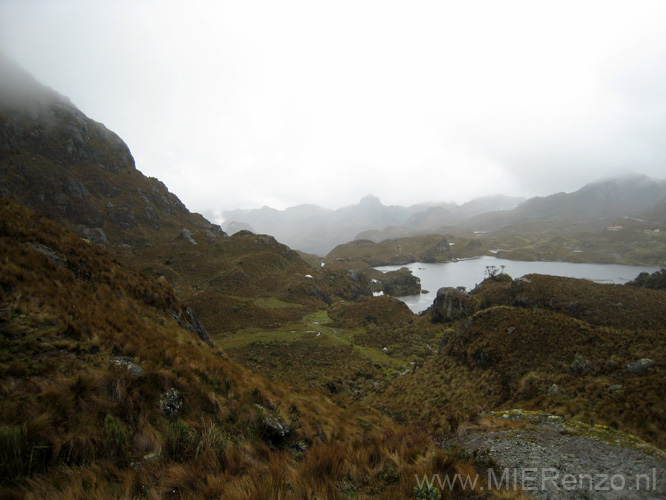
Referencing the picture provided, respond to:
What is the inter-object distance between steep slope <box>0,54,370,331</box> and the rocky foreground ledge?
41830 mm

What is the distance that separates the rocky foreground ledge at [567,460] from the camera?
172 inches

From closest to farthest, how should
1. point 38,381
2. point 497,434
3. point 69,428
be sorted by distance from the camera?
point 69,428
point 38,381
point 497,434

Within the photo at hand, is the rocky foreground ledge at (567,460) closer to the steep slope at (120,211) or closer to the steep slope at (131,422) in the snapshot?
the steep slope at (131,422)

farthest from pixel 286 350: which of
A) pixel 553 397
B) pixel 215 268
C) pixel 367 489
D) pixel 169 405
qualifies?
pixel 215 268

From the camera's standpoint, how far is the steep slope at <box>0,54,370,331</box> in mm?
67562

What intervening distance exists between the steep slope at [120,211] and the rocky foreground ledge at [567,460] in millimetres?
41830

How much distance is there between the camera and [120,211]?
87.0 m

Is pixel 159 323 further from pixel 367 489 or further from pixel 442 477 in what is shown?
pixel 442 477

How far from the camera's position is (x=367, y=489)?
365cm

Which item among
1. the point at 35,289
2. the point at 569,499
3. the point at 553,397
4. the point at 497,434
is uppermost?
the point at 35,289

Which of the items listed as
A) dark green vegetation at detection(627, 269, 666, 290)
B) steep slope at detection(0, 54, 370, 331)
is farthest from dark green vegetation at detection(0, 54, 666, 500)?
steep slope at detection(0, 54, 370, 331)

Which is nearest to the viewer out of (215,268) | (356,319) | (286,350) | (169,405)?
(169,405)

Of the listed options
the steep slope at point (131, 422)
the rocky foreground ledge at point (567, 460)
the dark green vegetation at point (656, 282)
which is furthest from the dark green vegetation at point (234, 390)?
the dark green vegetation at point (656, 282)

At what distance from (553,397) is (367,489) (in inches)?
438
